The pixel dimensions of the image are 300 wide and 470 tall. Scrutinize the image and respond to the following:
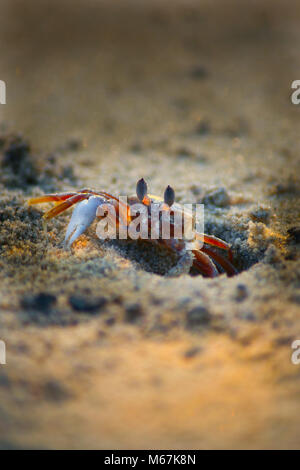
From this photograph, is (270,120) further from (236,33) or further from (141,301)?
(141,301)

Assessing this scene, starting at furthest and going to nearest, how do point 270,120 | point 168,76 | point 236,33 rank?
1. point 236,33
2. point 168,76
3. point 270,120

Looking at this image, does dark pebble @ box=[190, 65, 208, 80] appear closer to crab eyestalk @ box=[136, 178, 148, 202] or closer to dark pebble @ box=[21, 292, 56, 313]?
crab eyestalk @ box=[136, 178, 148, 202]

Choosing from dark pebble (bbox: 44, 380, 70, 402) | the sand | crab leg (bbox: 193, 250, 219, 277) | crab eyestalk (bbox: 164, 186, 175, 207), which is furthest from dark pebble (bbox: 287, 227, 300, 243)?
dark pebble (bbox: 44, 380, 70, 402)

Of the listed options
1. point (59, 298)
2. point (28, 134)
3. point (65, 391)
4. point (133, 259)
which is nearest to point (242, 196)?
point (133, 259)

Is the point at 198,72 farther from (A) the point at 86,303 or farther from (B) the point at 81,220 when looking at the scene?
(A) the point at 86,303

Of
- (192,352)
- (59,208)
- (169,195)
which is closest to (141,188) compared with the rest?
(169,195)
